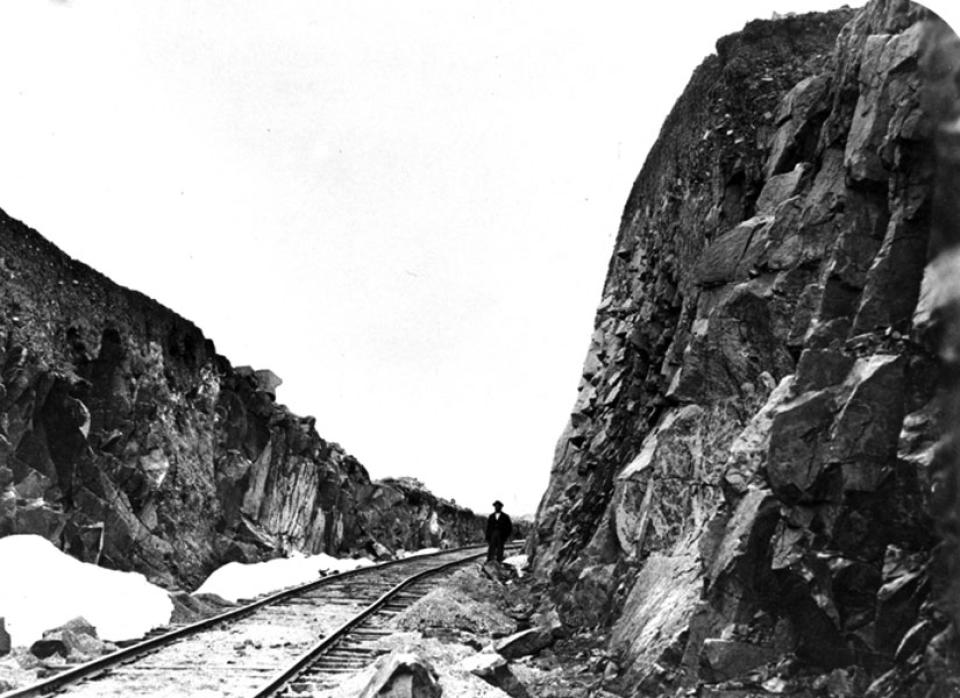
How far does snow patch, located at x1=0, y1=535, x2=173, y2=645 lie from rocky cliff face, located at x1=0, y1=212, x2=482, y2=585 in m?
1.92

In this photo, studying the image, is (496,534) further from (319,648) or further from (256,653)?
(256,653)

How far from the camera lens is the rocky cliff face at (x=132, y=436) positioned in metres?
16.8

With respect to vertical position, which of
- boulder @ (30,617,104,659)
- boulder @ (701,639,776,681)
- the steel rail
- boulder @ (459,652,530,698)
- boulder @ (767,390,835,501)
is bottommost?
boulder @ (30,617,104,659)

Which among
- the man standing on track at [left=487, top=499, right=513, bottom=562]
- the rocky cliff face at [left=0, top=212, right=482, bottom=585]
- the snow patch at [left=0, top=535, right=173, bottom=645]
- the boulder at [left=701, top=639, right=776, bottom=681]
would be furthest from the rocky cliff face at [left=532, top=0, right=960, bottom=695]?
the rocky cliff face at [left=0, top=212, right=482, bottom=585]

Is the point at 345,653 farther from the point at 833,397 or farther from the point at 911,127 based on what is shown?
the point at 911,127

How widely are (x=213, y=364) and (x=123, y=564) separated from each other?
8.92m

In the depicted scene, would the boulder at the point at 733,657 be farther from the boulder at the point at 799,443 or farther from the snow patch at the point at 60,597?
the snow patch at the point at 60,597

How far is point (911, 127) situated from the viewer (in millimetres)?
6781

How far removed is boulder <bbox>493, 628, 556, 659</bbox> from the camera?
37.3ft

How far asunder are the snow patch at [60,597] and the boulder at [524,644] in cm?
578

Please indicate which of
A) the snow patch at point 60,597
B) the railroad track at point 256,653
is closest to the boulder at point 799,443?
the railroad track at point 256,653

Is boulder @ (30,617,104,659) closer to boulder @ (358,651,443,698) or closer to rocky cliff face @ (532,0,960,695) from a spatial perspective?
boulder @ (358,651,443,698)

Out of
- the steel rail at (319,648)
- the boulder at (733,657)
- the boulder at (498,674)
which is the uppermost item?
the boulder at (733,657)

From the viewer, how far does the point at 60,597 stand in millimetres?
12500
